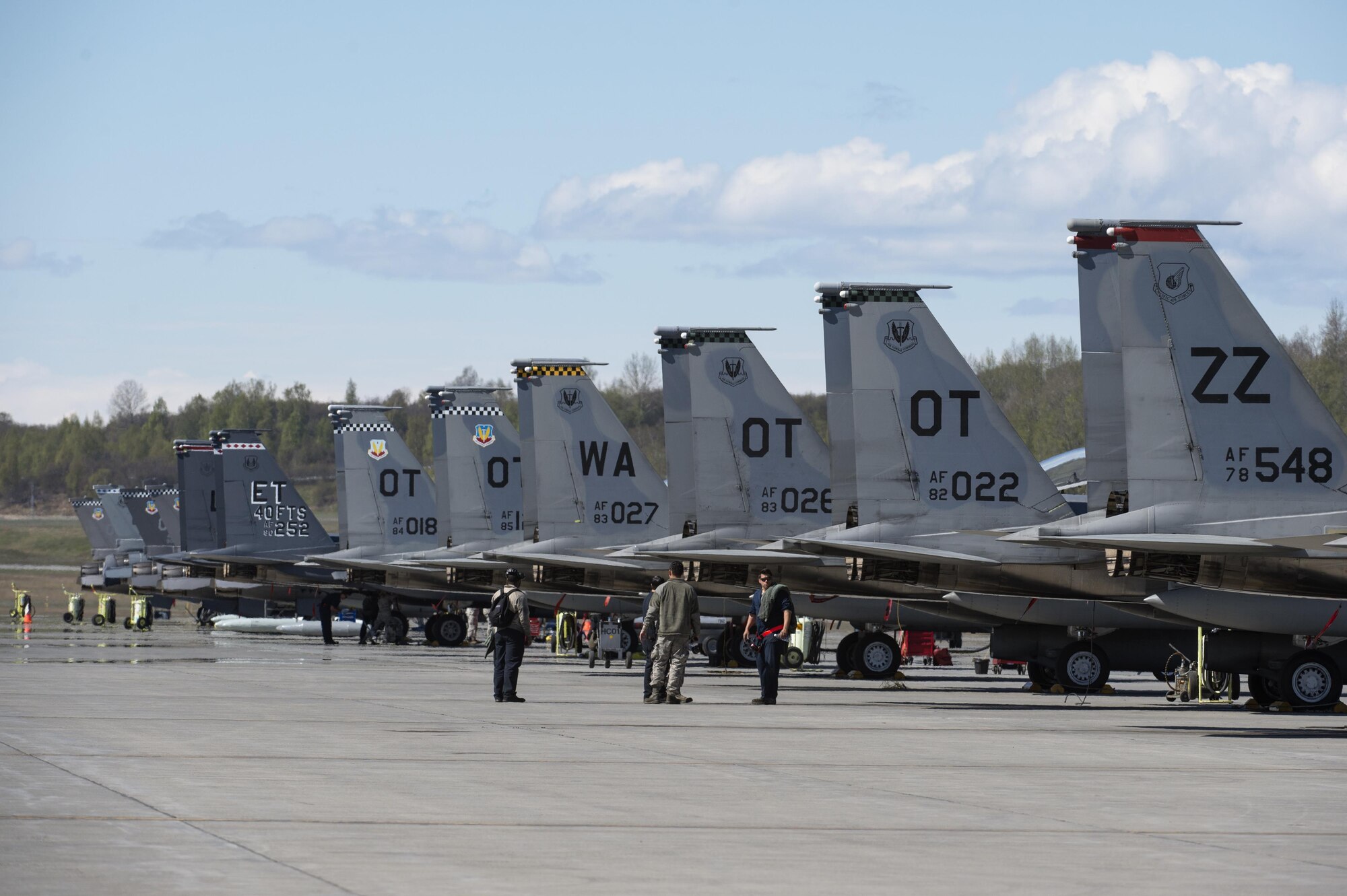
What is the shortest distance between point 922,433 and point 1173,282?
21.7 ft

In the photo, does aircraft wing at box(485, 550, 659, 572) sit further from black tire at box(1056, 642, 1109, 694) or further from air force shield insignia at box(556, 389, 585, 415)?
black tire at box(1056, 642, 1109, 694)

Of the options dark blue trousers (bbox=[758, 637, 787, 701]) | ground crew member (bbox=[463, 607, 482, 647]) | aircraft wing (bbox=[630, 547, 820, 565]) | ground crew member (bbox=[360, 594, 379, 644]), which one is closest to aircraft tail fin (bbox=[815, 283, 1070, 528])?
aircraft wing (bbox=[630, 547, 820, 565])

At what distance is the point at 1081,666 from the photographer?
2511 cm

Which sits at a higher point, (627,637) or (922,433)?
(922,433)

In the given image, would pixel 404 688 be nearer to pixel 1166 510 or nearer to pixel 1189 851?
pixel 1166 510

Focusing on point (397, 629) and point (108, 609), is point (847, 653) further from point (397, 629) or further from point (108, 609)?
point (108, 609)

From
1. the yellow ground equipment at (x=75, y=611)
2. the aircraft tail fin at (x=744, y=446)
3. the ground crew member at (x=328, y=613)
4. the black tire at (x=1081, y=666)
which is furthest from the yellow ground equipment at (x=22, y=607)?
→ the black tire at (x=1081, y=666)

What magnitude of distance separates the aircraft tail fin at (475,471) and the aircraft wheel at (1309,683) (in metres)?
25.1

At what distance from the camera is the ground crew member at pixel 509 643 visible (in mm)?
21406

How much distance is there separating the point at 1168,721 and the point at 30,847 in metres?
13.9

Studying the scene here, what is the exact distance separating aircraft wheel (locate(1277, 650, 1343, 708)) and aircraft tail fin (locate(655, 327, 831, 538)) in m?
10.9

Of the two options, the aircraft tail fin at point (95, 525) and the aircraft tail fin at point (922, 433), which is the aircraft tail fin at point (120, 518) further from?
the aircraft tail fin at point (922, 433)

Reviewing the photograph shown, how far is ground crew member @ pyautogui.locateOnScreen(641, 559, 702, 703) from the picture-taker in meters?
21.3

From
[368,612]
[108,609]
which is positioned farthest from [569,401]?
[108,609]
